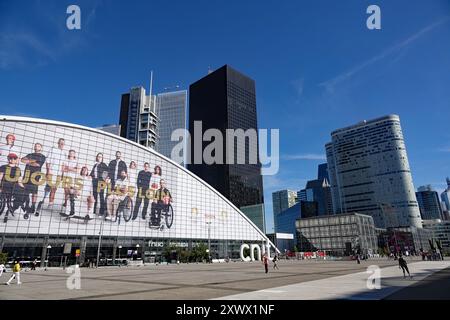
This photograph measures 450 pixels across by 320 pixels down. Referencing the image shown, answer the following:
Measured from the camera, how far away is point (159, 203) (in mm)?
80562

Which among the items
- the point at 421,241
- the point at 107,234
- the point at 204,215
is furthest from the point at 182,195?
the point at 421,241

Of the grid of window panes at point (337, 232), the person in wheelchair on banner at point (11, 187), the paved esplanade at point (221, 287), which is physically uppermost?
the person in wheelchair on banner at point (11, 187)

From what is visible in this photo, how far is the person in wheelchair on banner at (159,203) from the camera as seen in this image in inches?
3100

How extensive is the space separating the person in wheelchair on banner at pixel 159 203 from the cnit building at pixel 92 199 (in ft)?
0.90

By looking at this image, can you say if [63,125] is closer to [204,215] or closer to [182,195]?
[182,195]

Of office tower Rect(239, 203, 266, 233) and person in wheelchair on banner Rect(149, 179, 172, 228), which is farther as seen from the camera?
office tower Rect(239, 203, 266, 233)

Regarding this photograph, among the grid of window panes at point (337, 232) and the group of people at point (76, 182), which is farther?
the grid of window panes at point (337, 232)

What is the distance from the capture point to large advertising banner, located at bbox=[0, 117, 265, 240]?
58.7 m

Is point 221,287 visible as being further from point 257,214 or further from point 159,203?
point 257,214

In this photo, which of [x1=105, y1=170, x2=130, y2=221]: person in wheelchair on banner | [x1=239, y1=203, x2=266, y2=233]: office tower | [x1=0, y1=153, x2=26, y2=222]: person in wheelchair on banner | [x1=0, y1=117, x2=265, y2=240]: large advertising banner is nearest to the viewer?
[x1=0, y1=153, x2=26, y2=222]: person in wheelchair on banner

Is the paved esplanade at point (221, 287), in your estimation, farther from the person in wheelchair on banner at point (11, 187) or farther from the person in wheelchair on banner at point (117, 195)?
the person in wheelchair on banner at point (117, 195)

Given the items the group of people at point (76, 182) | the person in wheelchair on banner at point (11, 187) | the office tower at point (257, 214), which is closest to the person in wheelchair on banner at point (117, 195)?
the group of people at point (76, 182)

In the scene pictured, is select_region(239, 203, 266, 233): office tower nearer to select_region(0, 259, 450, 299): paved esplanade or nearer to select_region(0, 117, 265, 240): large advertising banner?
select_region(0, 117, 265, 240): large advertising banner

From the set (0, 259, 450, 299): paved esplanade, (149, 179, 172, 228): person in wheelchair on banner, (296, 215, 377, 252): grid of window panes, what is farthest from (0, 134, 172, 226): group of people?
(296, 215, 377, 252): grid of window panes
